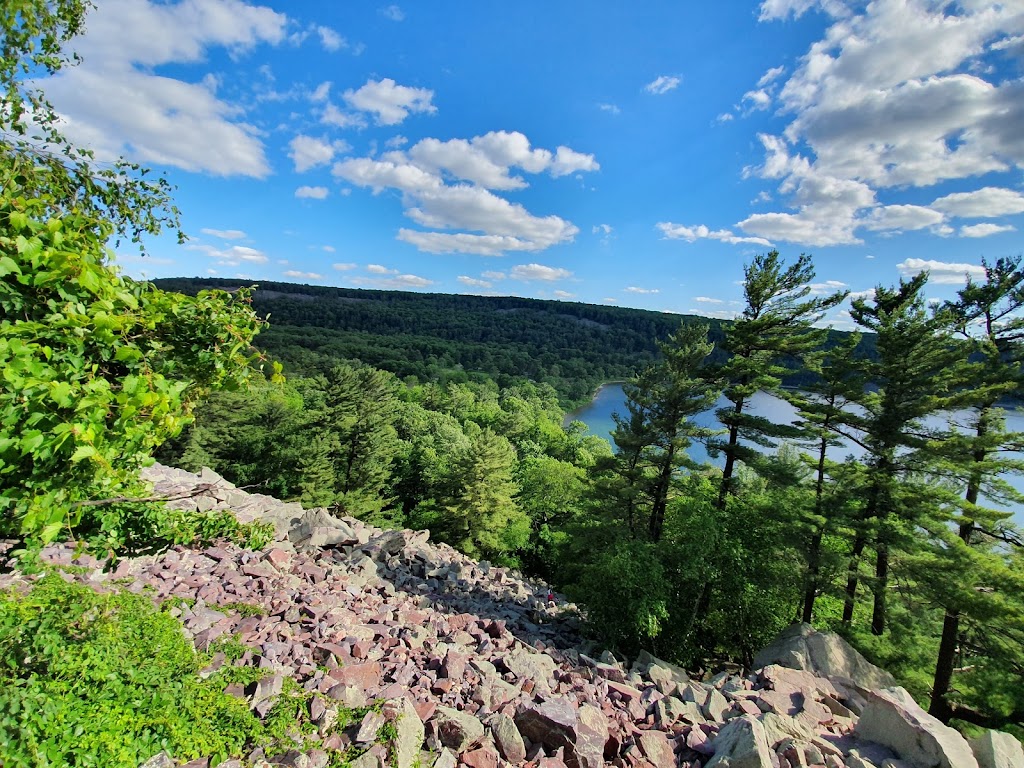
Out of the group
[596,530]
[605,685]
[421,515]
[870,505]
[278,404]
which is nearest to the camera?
[605,685]

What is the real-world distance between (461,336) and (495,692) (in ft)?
500

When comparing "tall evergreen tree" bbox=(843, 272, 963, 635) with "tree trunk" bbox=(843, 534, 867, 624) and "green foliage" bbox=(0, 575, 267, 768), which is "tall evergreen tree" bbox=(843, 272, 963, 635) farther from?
"green foliage" bbox=(0, 575, 267, 768)

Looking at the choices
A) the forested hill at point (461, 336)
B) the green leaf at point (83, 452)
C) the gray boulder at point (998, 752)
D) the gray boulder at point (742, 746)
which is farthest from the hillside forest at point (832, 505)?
the forested hill at point (461, 336)

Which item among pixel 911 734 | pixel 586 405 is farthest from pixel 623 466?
pixel 586 405

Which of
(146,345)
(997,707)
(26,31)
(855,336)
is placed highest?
(26,31)

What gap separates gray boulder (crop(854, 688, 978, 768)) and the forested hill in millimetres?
69018

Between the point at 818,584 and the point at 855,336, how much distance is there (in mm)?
6875

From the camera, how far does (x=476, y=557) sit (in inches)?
912

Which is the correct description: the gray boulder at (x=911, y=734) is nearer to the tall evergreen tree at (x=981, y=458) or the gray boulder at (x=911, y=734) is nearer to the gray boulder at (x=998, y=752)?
the gray boulder at (x=998, y=752)

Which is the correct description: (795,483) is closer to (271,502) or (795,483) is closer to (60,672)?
(60,672)

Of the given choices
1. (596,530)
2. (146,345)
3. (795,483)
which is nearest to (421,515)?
(596,530)

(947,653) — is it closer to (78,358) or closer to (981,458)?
(981,458)

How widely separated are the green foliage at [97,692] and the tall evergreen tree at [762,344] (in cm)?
1268

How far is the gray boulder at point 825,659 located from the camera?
9.45 m
